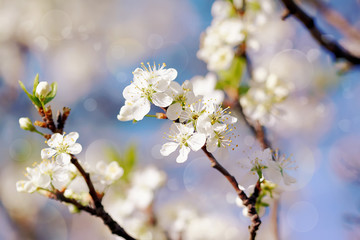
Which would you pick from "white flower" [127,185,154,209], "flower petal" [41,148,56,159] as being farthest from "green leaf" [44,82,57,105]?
"white flower" [127,185,154,209]

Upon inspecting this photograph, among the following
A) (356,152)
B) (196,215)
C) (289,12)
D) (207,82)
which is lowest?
(356,152)

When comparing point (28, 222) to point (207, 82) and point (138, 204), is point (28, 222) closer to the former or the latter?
point (138, 204)

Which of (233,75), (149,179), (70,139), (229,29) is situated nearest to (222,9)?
(229,29)

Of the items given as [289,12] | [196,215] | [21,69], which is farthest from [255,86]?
[21,69]

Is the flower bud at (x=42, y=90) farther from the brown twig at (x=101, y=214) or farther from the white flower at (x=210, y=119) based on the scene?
the white flower at (x=210, y=119)

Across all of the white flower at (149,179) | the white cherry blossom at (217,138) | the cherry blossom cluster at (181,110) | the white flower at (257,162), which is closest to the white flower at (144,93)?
the cherry blossom cluster at (181,110)

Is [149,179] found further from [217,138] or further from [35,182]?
[217,138]

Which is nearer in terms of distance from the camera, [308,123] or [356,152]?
[356,152]
